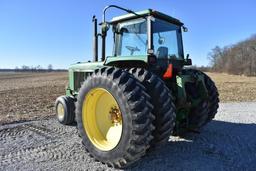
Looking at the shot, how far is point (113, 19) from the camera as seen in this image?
5574 millimetres

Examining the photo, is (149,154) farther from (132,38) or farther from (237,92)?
(237,92)

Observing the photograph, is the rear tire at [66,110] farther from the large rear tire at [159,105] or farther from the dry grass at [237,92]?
the dry grass at [237,92]

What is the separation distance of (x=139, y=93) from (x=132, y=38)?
65.2 inches

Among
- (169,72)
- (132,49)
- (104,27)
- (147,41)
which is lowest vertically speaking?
(169,72)

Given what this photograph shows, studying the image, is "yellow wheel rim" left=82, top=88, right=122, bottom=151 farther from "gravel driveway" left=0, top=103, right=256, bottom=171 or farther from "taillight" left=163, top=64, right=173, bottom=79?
"taillight" left=163, top=64, right=173, bottom=79

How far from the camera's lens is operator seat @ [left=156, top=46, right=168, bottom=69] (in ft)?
16.7

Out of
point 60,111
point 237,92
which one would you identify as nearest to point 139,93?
point 60,111

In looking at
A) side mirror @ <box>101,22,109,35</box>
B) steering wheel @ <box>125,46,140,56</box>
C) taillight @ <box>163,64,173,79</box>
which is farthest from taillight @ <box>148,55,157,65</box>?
side mirror @ <box>101,22,109,35</box>

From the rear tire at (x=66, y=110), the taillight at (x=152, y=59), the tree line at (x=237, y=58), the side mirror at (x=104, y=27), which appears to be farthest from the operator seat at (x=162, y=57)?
the tree line at (x=237, y=58)

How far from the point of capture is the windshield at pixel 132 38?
16.6 feet

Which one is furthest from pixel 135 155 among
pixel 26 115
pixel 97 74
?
pixel 26 115

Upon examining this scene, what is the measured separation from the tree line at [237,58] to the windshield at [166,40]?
63749 mm

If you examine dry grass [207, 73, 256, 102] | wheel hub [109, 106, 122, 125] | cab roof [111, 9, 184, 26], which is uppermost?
cab roof [111, 9, 184, 26]

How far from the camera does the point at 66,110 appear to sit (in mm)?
6898
